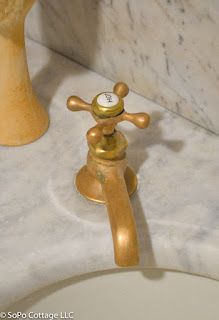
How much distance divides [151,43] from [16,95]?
15 cm

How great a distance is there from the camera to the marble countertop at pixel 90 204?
1.59 ft

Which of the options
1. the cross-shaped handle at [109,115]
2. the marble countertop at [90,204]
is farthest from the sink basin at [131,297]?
the cross-shaped handle at [109,115]

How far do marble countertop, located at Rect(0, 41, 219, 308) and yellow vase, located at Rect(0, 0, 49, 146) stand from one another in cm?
2

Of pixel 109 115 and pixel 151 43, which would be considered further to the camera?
pixel 151 43

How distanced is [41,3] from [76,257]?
33 centimetres

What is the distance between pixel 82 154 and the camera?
0.57 metres

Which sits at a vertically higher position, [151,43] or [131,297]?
[151,43]

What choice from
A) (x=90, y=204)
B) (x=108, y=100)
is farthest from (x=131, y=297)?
(x=108, y=100)

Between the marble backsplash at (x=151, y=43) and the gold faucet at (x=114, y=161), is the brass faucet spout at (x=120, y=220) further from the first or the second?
the marble backsplash at (x=151, y=43)

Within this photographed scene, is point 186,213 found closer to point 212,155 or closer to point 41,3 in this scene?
point 212,155

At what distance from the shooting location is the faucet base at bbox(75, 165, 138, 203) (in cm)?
52

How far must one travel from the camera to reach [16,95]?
1.79 ft

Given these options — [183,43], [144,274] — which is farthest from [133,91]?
[144,274]

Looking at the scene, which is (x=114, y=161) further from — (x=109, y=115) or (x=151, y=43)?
(x=151, y=43)
